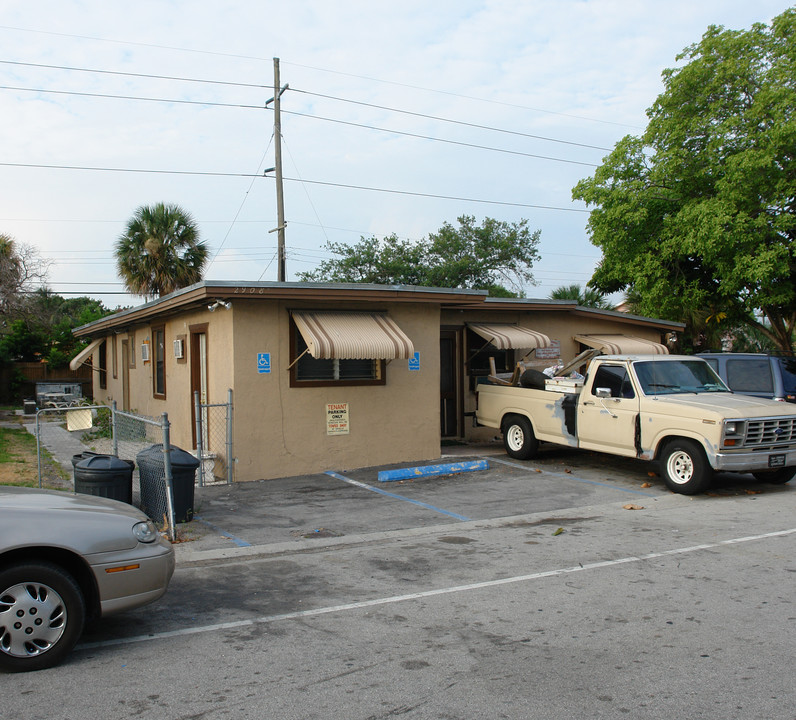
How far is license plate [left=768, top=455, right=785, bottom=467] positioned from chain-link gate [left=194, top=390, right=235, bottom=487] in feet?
26.2

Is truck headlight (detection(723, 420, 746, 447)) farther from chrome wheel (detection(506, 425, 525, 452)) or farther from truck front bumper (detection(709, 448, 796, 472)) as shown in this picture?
chrome wheel (detection(506, 425, 525, 452))

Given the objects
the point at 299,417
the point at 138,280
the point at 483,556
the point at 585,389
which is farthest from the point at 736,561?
the point at 138,280

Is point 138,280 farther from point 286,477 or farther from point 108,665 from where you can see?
point 108,665

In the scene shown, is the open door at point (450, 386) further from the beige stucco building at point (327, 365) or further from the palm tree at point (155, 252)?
the palm tree at point (155, 252)

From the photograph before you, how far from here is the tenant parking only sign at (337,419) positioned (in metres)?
12.3

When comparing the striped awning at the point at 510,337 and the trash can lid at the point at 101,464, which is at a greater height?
the striped awning at the point at 510,337

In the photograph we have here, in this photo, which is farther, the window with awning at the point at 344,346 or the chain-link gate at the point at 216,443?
the window with awning at the point at 344,346

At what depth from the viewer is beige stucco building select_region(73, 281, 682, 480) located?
38.0ft

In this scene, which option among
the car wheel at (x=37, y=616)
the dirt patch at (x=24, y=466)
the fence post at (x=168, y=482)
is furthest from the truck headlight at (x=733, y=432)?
the dirt patch at (x=24, y=466)

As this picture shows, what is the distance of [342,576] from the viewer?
670 centimetres

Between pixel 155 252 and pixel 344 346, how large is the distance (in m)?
16.9

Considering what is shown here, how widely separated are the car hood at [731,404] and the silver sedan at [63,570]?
7.83 metres

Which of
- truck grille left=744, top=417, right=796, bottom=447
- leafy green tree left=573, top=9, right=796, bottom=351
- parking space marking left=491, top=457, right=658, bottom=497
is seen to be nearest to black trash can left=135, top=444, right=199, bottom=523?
parking space marking left=491, top=457, right=658, bottom=497

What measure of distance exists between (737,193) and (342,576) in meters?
15.2
